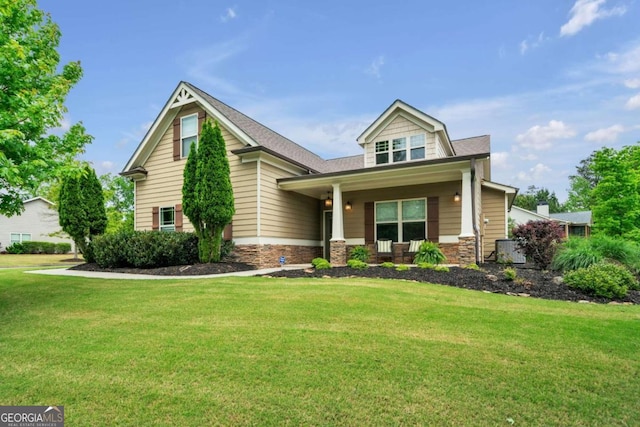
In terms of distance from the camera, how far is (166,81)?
14898 millimetres

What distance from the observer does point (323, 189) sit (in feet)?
43.9

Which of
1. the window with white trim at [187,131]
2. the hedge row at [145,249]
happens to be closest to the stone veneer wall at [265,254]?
the hedge row at [145,249]

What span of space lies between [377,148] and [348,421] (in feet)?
39.1

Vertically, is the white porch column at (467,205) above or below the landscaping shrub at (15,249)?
above

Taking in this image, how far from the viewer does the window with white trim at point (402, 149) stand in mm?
12734

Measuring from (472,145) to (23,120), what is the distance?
50.1 ft

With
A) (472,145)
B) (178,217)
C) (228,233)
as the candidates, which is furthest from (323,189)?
(472,145)

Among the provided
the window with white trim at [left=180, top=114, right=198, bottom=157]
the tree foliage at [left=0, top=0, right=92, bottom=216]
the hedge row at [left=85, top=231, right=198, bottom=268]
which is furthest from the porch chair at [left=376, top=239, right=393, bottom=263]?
the tree foliage at [left=0, top=0, right=92, bottom=216]

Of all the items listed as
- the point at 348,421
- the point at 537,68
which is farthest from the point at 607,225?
the point at 348,421

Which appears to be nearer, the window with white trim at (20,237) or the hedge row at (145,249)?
the hedge row at (145,249)

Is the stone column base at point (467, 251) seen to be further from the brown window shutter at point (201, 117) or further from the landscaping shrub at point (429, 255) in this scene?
the brown window shutter at point (201, 117)

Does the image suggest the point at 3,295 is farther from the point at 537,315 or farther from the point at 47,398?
the point at 537,315

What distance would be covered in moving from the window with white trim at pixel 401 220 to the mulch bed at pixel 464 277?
3319 mm

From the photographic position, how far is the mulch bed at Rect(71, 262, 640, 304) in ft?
21.9
